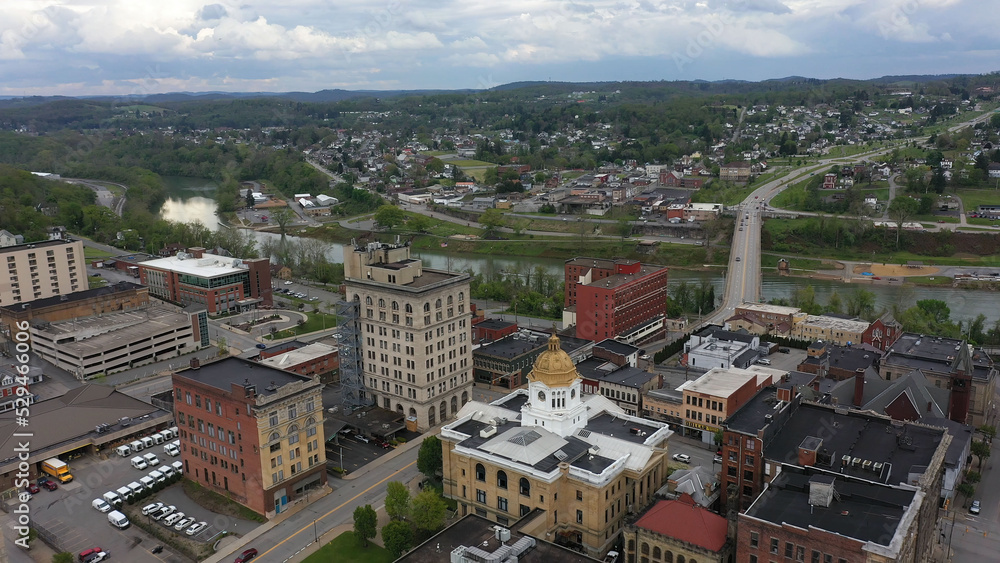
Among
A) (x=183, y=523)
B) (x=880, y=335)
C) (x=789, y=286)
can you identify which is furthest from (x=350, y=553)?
(x=789, y=286)

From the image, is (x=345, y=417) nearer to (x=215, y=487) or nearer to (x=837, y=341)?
(x=215, y=487)

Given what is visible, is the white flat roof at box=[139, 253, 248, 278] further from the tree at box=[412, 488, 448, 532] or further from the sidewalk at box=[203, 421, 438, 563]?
the tree at box=[412, 488, 448, 532]

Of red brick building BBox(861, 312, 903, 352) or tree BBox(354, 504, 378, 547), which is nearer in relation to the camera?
tree BBox(354, 504, 378, 547)

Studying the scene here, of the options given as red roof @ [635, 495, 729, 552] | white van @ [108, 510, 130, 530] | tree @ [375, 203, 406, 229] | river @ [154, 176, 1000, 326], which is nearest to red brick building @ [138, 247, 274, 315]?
river @ [154, 176, 1000, 326]

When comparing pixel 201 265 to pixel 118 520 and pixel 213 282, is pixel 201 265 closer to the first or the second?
pixel 213 282

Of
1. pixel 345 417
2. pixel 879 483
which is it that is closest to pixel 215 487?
pixel 345 417

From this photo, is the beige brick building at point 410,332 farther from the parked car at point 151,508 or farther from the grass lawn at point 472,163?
the grass lawn at point 472,163
